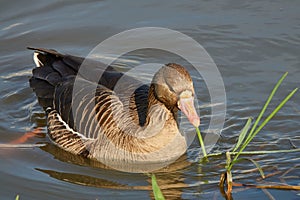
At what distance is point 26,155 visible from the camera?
28.9 feet

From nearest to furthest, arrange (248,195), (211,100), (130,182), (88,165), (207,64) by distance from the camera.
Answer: (248,195), (130,182), (88,165), (211,100), (207,64)

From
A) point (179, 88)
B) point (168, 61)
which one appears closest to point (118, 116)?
point (179, 88)

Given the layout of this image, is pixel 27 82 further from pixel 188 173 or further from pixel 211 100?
pixel 188 173

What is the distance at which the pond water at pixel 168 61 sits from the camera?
25.5ft

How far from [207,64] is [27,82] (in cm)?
307

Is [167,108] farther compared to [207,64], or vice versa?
[207,64]

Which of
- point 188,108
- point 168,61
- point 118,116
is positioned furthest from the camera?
point 168,61

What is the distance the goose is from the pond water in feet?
0.78

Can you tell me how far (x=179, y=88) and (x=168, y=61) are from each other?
3.56 meters

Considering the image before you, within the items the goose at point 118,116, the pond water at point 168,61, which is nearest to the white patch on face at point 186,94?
the goose at point 118,116

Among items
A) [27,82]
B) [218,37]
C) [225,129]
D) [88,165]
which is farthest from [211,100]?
[27,82]

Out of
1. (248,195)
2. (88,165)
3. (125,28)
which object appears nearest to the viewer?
(248,195)

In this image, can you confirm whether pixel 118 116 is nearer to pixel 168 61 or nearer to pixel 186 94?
pixel 186 94

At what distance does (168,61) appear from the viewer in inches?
433
